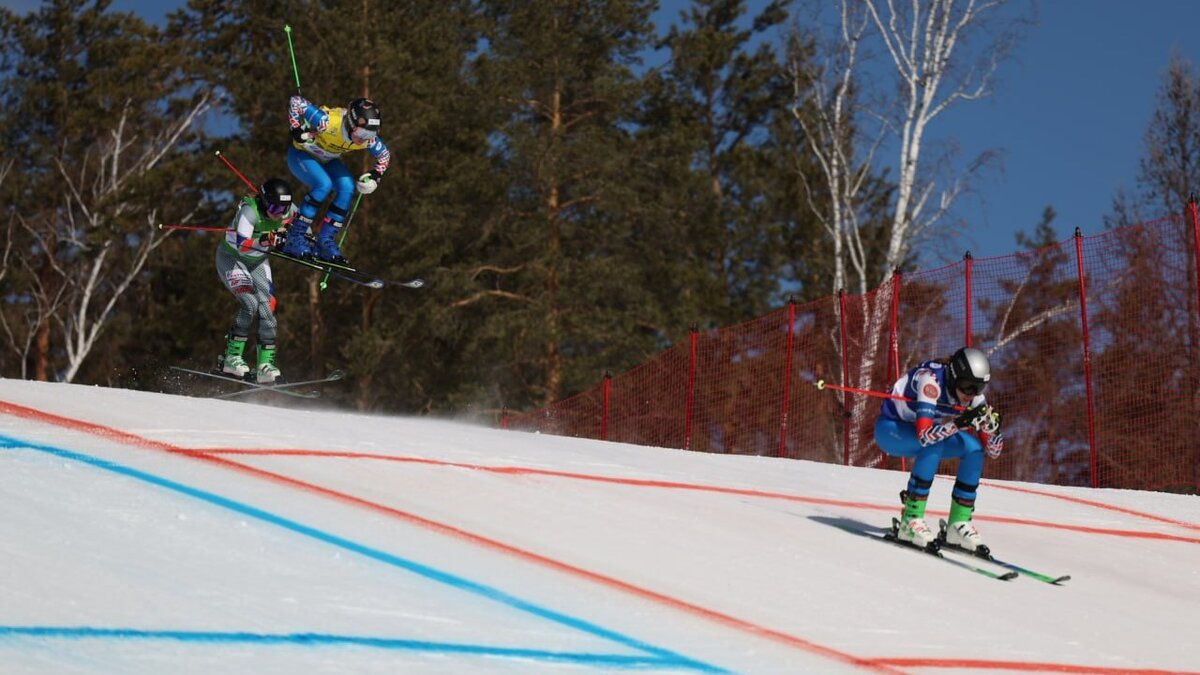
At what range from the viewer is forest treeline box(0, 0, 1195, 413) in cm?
3275

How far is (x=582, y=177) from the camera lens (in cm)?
3350

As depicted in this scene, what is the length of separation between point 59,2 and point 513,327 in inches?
599

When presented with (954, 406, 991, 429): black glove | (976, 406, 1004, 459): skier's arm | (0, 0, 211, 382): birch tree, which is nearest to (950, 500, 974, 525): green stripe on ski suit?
(976, 406, 1004, 459): skier's arm

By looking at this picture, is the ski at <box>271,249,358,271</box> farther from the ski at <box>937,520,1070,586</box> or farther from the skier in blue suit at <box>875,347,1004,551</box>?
the ski at <box>937,520,1070,586</box>

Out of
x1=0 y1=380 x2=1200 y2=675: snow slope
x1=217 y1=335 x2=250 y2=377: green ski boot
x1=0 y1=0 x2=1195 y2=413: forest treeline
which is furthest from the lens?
x1=0 y1=0 x2=1195 y2=413: forest treeline

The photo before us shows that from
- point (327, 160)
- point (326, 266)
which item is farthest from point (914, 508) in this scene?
point (327, 160)

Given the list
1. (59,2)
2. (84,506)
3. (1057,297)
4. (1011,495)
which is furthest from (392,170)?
(84,506)

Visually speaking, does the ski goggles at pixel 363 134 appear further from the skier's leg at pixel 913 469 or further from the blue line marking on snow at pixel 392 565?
the skier's leg at pixel 913 469

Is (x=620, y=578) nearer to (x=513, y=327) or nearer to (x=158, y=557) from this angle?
(x=158, y=557)

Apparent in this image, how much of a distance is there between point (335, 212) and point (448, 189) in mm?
20211

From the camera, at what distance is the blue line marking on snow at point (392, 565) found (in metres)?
5.79

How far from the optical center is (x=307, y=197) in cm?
1309

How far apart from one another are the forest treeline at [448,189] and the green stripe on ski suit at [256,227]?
17.1 metres

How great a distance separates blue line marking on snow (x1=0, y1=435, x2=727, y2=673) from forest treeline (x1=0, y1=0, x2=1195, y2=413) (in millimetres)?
21901
